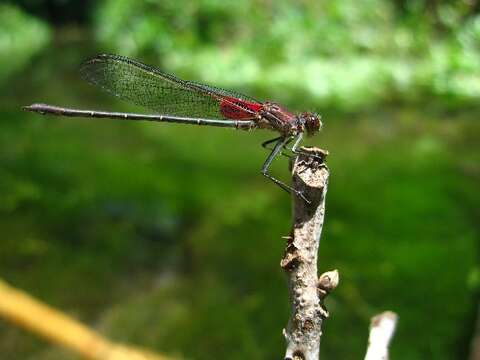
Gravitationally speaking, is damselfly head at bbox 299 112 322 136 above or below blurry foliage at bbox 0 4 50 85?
below

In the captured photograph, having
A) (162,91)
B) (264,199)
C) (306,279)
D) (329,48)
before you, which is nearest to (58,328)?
(162,91)

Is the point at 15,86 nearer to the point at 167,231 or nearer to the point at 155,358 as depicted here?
the point at 167,231

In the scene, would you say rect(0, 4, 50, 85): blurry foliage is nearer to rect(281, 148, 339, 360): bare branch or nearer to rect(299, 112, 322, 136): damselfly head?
rect(299, 112, 322, 136): damselfly head

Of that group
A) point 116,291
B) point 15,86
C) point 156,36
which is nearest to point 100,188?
point 116,291

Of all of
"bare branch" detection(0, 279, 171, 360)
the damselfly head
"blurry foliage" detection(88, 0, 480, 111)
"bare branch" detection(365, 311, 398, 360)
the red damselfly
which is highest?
"blurry foliage" detection(88, 0, 480, 111)

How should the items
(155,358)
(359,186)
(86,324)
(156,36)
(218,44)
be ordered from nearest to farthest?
(155,358) → (86,324) → (359,186) → (218,44) → (156,36)

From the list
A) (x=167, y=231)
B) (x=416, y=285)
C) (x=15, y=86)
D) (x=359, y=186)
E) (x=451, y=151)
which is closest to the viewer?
(x=416, y=285)

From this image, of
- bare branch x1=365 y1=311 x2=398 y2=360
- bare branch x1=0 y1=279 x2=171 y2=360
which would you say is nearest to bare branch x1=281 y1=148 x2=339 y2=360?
bare branch x1=365 y1=311 x2=398 y2=360
